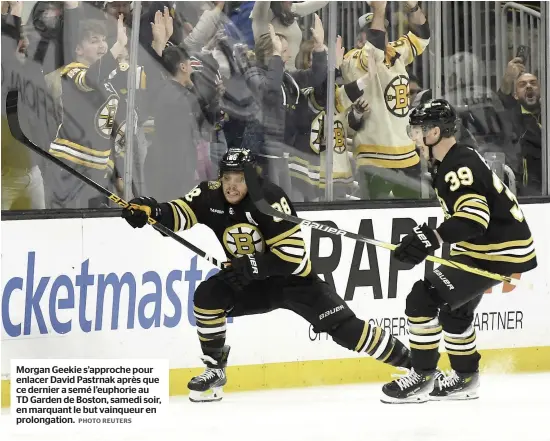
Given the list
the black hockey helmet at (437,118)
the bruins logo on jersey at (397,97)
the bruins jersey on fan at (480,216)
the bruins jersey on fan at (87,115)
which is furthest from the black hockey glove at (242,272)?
the bruins logo on jersey at (397,97)

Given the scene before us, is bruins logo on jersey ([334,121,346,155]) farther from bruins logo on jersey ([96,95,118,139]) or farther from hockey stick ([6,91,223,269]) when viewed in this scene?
hockey stick ([6,91,223,269])

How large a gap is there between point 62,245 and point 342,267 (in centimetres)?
129

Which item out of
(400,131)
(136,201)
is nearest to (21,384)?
(136,201)

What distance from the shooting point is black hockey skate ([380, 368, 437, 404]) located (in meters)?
4.71

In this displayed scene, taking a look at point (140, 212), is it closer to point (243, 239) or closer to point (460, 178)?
point (243, 239)

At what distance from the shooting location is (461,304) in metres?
4.54

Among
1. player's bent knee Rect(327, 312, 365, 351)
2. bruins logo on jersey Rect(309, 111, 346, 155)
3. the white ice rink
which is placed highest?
bruins logo on jersey Rect(309, 111, 346, 155)

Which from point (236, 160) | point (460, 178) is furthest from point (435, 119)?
point (236, 160)

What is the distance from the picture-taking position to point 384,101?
5727mm

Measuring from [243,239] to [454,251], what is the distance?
2.69ft

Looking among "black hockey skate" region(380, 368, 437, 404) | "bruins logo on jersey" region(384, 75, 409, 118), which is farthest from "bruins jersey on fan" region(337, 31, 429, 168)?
A: "black hockey skate" region(380, 368, 437, 404)

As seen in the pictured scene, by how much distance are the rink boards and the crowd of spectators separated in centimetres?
17

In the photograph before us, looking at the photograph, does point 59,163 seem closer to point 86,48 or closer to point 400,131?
point 86,48

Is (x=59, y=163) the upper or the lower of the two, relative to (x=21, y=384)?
upper
